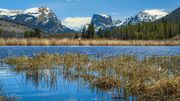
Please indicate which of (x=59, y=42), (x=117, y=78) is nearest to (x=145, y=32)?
(x=59, y=42)

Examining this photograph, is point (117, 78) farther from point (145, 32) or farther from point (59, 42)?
point (145, 32)

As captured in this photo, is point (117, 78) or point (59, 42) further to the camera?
point (59, 42)

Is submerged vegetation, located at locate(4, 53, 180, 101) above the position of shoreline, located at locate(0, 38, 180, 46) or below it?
above

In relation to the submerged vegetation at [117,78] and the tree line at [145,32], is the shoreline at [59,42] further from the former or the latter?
the tree line at [145,32]

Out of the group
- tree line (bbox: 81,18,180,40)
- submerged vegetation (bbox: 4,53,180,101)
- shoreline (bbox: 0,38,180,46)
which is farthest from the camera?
tree line (bbox: 81,18,180,40)

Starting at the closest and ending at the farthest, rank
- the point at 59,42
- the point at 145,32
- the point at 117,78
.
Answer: the point at 117,78
the point at 59,42
the point at 145,32

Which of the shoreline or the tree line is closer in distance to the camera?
the shoreline

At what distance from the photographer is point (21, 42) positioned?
76.9 m

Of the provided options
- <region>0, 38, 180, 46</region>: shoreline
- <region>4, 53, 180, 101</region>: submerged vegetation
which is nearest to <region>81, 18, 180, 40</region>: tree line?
<region>0, 38, 180, 46</region>: shoreline

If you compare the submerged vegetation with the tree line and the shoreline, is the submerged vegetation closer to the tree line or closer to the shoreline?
the shoreline

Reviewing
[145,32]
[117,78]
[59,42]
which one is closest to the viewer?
[117,78]

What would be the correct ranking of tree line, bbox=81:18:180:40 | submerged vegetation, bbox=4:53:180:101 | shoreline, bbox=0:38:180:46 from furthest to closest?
1. tree line, bbox=81:18:180:40
2. shoreline, bbox=0:38:180:46
3. submerged vegetation, bbox=4:53:180:101

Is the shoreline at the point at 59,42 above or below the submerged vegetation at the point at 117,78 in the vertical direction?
below

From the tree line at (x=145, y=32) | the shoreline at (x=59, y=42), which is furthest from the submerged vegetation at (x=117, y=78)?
the tree line at (x=145, y=32)
